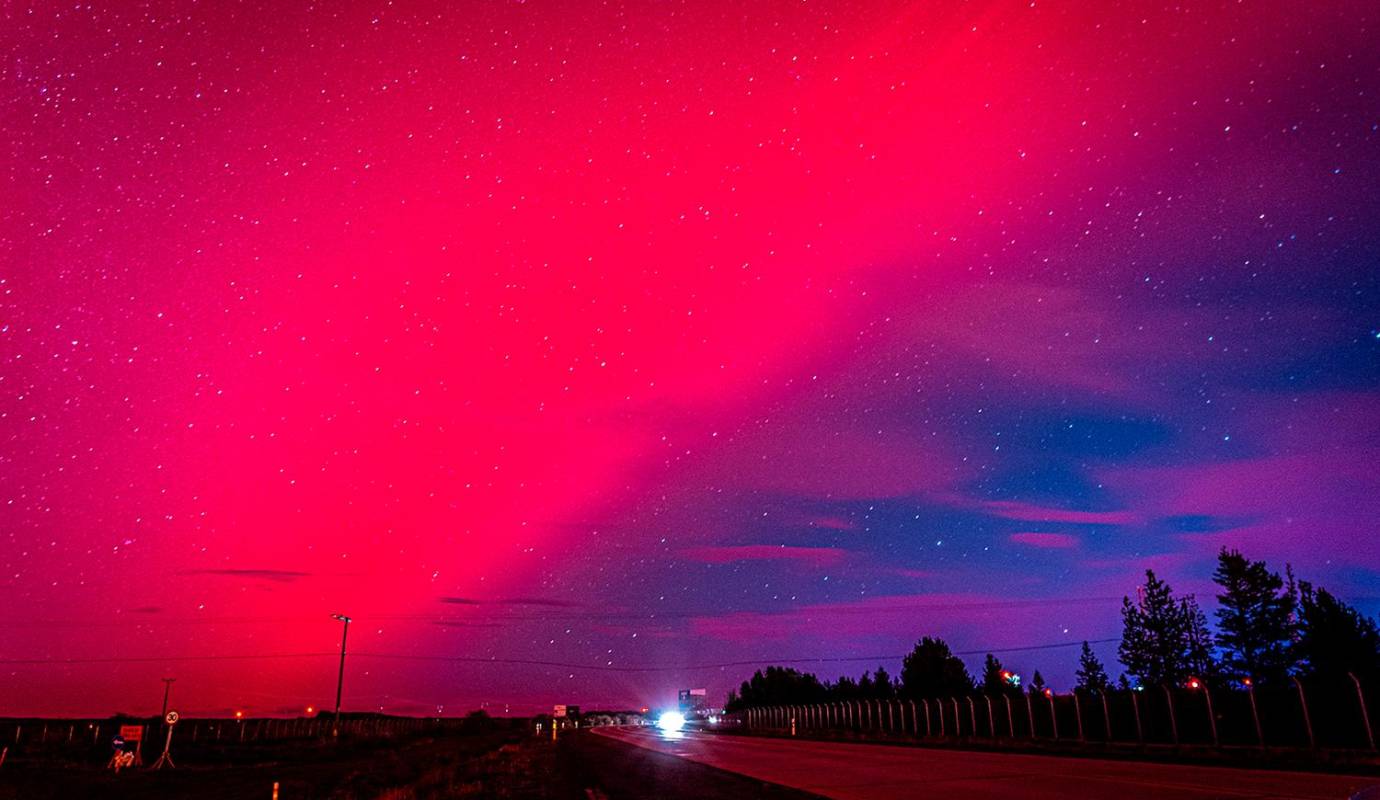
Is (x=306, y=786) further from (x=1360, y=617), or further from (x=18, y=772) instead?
(x=1360, y=617)

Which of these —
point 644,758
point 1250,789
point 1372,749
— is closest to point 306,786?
point 644,758

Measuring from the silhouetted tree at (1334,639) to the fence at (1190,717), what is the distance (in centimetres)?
3205

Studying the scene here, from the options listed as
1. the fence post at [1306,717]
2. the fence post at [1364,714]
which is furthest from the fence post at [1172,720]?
the fence post at [1364,714]

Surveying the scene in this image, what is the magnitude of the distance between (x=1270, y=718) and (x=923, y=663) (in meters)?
105

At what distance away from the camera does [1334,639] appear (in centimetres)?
6612

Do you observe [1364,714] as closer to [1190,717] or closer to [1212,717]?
[1212,717]

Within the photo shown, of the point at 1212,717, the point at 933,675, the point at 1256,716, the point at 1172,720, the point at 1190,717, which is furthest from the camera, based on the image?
the point at 933,675

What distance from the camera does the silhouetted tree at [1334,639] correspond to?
63.8m

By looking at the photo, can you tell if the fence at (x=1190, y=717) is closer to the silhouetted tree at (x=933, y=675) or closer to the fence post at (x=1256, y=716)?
the fence post at (x=1256, y=716)

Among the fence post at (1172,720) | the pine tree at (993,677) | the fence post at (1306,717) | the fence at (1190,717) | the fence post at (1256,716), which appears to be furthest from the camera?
the pine tree at (993,677)

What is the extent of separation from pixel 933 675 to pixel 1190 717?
327 feet

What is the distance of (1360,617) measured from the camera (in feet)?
223

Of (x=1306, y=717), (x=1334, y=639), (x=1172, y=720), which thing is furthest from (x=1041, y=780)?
(x=1334, y=639)

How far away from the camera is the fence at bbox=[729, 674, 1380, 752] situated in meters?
27.2
